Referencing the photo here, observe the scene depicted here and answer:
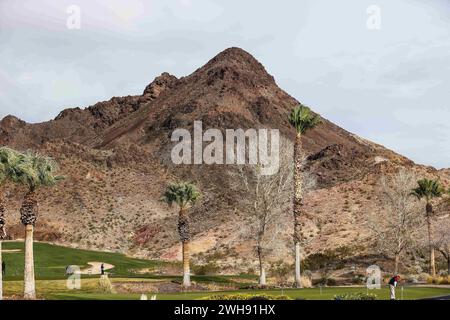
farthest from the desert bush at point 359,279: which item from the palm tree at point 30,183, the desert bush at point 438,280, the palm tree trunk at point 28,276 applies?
the palm tree trunk at point 28,276

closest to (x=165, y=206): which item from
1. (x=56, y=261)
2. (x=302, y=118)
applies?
(x=56, y=261)

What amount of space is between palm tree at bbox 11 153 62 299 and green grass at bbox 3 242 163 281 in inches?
882

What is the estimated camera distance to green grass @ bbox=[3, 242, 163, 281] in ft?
230

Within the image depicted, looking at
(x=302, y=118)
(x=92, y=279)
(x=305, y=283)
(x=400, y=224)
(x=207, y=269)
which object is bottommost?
(x=305, y=283)

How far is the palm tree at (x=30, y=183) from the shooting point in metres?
42.2

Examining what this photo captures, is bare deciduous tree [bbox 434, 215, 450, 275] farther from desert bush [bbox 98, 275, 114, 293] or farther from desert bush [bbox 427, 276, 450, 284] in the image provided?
desert bush [bbox 98, 275, 114, 293]

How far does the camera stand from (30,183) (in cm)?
4350

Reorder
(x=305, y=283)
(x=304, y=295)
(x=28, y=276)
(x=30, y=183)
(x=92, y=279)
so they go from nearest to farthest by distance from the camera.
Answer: (x=28, y=276) → (x=304, y=295) → (x=30, y=183) → (x=92, y=279) → (x=305, y=283)

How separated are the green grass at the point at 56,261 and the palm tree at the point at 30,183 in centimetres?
2240

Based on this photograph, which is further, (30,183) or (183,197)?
(183,197)

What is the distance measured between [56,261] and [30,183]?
40.9 meters

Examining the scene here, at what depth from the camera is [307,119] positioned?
6309 cm

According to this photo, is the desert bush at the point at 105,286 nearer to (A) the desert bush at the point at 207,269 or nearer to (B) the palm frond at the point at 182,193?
(B) the palm frond at the point at 182,193

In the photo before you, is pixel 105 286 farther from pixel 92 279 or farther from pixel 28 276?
pixel 92 279
